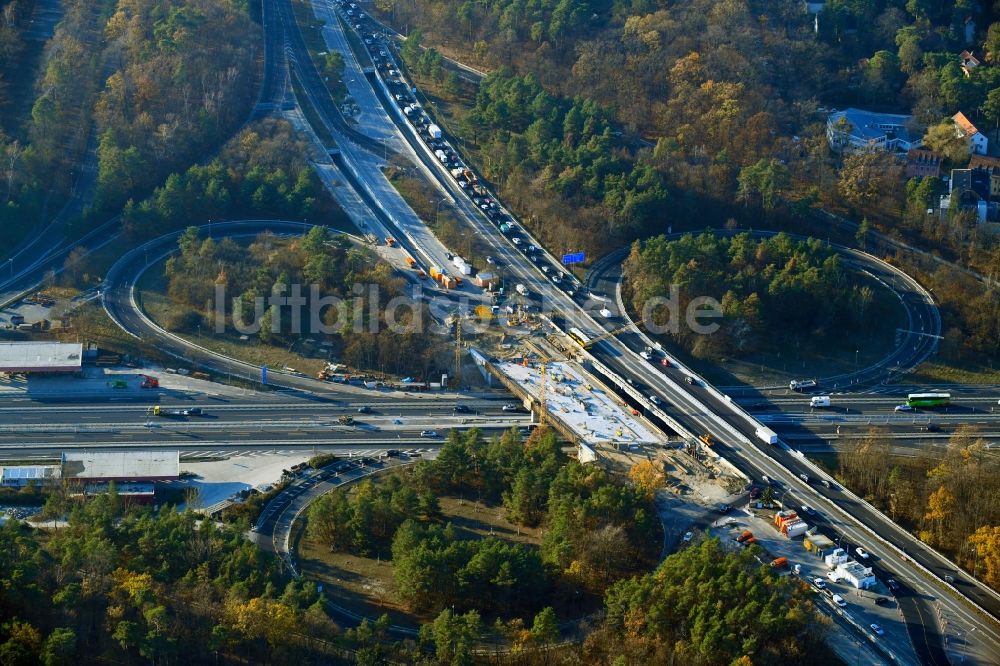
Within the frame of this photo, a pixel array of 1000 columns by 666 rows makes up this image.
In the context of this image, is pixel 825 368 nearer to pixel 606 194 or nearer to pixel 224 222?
pixel 606 194

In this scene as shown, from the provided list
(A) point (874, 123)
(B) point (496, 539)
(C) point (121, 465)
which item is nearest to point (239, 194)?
(C) point (121, 465)

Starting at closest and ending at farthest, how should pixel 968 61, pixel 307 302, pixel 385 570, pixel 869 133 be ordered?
pixel 385 570
pixel 307 302
pixel 869 133
pixel 968 61

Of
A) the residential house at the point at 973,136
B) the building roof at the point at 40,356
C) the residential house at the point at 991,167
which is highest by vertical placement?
the residential house at the point at 973,136

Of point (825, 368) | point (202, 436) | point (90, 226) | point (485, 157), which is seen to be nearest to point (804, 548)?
point (825, 368)

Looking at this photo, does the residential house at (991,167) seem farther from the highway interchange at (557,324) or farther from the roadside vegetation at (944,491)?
the roadside vegetation at (944,491)

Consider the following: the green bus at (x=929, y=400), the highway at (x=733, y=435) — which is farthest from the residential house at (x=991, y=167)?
the green bus at (x=929, y=400)

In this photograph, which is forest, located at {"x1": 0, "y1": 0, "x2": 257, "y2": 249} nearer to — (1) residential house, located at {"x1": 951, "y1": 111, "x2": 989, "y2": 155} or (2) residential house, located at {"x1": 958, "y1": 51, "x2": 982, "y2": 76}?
(1) residential house, located at {"x1": 951, "y1": 111, "x2": 989, "y2": 155}

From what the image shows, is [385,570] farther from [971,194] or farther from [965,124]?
[965,124]
